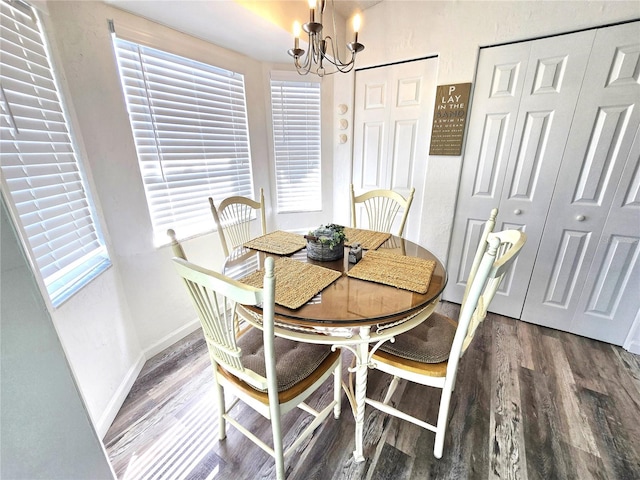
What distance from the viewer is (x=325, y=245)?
1352 millimetres

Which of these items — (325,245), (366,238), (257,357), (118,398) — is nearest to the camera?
(257,357)

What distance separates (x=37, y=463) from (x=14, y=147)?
114cm

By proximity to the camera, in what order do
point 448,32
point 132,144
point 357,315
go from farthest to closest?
1. point 448,32
2. point 132,144
3. point 357,315

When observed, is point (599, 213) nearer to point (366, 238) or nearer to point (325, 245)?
point (366, 238)

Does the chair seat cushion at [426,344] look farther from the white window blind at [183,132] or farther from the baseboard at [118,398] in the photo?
the white window blind at [183,132]

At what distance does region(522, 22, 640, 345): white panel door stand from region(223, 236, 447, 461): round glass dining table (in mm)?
1430

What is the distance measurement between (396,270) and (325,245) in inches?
14.8

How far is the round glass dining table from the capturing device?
0.93 meters

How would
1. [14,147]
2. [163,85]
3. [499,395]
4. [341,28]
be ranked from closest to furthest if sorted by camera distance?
[14,147] < [499,395] < [163,85] < [341,28]

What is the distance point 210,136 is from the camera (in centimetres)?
208

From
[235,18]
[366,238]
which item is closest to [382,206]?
[366,238]

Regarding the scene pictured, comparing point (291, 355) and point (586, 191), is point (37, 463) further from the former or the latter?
point (586, 191)

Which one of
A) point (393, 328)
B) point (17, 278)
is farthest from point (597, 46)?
point (17, 278)

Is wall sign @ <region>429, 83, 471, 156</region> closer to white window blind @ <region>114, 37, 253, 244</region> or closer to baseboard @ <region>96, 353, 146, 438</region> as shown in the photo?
white window blind @ <region>114, 37, 253, 244</region>
